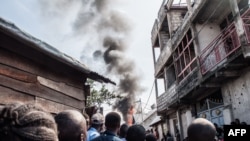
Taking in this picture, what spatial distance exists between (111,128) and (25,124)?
2.12 m

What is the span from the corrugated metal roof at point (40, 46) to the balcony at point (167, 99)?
10.7m

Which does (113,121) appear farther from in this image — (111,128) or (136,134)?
(136,134)

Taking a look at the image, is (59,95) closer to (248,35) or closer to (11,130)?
(11,130)

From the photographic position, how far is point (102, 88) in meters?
24.3

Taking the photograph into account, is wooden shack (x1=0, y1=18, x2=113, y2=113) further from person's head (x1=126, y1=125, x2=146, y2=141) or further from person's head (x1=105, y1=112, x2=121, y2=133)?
person's head (x1=126, y1=125, x2=146, y2=141)

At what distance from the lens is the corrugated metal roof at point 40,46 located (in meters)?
3.28

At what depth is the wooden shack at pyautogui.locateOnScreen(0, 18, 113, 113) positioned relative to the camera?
3412 mm

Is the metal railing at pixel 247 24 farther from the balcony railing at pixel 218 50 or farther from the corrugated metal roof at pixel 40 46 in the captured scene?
the corrugated metal roof at pixel 40 46

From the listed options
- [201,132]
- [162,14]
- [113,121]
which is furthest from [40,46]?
[162,14]

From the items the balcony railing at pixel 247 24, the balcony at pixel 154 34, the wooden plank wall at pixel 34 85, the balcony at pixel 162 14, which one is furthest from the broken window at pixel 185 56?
the wooden plank wall at pixel 34 85

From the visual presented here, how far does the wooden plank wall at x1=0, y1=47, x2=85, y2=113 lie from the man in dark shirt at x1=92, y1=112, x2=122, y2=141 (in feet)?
4.43

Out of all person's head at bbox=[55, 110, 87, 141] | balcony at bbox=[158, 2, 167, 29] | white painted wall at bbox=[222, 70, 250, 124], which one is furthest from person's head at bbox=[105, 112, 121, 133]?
balcony at bbox=[158, 2, 167, 29]

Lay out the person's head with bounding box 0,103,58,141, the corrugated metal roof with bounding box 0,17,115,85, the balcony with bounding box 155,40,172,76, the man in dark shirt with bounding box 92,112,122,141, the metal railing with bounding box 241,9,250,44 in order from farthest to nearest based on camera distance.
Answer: the balcony with bounding box 155,40,172,76
the metal railing with bounding box 241,9,250,44
the corrugated metal roof with bounding box 0,17,115,85
the man in dark shirt with bounding box 92,112,122,141
the person's head with bounding box 0,103,58,141

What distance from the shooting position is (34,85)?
12.8 feet
